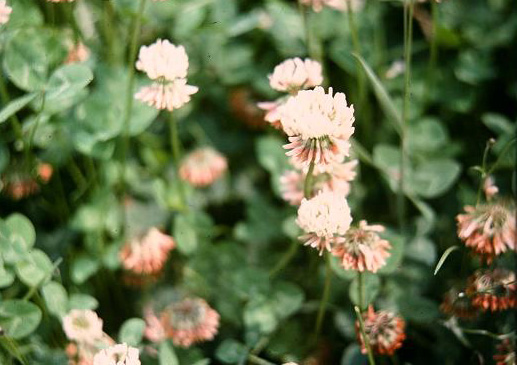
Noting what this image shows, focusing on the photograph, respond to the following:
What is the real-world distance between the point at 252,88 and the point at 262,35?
120 mm

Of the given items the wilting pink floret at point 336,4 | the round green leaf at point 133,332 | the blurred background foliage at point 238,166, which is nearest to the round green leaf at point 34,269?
the blurred background foliage at point 238,166

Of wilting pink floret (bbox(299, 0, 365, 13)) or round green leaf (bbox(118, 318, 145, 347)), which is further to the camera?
wilting pink floret (bbox(299, 0, 365, 13))

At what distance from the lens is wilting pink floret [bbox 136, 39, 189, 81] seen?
3.20ft

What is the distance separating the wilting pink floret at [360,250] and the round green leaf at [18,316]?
47 cm

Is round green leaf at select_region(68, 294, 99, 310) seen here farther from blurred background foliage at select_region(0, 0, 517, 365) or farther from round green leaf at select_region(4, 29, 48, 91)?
round green leaf at select_region(4, 29, 48, 91)

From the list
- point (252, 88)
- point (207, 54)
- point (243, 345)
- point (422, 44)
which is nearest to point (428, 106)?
point (422, 44)

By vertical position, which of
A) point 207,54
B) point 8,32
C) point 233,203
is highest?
point 8,32

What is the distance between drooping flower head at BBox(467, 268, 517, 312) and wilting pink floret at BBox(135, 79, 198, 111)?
0.50 meters

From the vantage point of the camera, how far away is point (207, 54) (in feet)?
5.14

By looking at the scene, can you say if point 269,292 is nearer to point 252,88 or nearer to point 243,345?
point 243,345

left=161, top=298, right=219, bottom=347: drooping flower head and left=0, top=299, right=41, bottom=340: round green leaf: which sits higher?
left=0, top=299, right=41, bottom=340: round green leaf

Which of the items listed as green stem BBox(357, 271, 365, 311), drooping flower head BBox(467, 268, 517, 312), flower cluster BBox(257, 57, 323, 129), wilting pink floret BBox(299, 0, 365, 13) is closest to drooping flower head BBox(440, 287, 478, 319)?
drooping flower head BBox(467, 268, 517, 312)

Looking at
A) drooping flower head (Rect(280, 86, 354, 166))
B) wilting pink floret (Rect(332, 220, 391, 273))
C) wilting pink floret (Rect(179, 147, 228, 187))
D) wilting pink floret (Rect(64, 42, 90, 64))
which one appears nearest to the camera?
drooping flower head (Rect(280, 86, 354, 166))

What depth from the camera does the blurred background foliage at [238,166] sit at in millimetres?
1189
